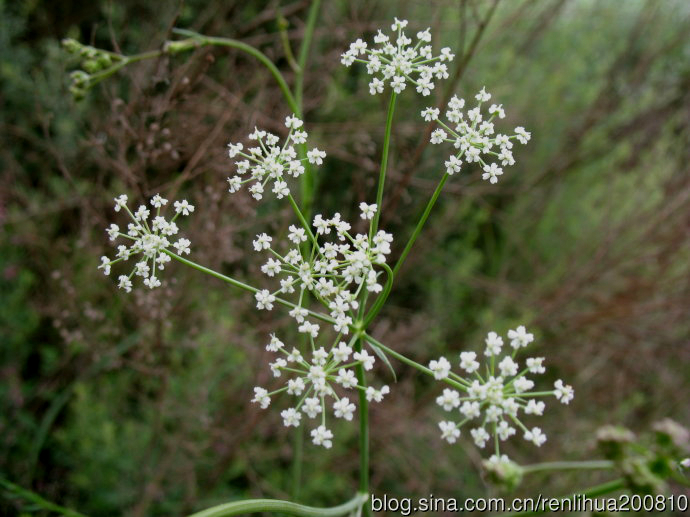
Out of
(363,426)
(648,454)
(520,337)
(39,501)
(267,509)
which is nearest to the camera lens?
(648,454)

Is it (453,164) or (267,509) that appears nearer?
(267,509)

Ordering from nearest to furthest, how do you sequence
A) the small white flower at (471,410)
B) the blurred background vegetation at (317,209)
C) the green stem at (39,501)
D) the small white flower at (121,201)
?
the small white flower at (471,410) < the small white flower at (121,201) < the green stem at (39,501) < the blurred background vegetation at (317,209)

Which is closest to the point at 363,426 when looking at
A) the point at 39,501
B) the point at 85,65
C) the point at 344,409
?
the point at 344,409

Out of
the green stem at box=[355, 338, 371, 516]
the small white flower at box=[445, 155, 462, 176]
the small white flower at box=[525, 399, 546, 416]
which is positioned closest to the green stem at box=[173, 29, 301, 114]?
the small white flower at box=[445, 155, 462, 176]

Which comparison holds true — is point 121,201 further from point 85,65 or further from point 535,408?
point 535,408

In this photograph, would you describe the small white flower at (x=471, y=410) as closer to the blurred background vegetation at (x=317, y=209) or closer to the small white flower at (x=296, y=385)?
the small white flower at (x=296, y=385)

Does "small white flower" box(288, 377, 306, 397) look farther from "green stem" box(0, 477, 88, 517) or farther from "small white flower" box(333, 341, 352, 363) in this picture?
"green stem" box(0, 477, 88, 517)

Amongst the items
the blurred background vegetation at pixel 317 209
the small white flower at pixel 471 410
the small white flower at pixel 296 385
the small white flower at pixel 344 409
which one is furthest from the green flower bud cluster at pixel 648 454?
the blurred background vegetation at pixel 317 209

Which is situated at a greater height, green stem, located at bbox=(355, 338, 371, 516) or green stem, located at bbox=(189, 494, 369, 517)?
green stem, located at bbox=(355, 338, 371, 516)

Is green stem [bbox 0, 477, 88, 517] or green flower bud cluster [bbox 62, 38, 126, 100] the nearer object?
green stem [bbox 0, 477, 88, 517]
